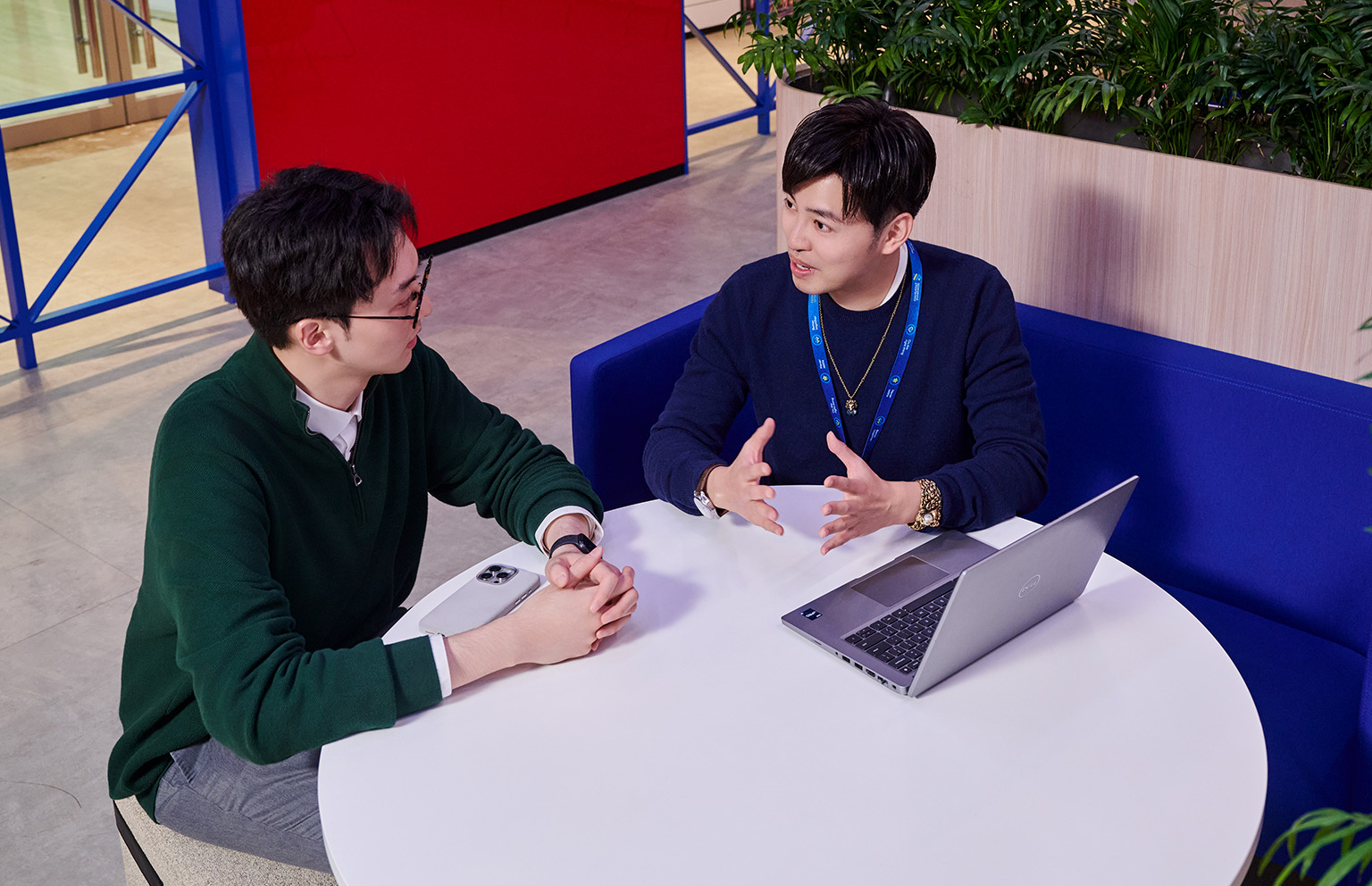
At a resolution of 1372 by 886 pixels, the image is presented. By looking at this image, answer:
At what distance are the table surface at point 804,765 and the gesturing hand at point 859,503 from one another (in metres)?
0.11

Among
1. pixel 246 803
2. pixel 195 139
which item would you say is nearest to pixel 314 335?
pixel 246 803

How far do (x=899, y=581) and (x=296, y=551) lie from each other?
0.83m

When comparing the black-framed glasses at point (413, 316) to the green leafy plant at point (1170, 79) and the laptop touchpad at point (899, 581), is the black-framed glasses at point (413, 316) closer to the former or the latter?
the laptop touchpad at point (899, 581)

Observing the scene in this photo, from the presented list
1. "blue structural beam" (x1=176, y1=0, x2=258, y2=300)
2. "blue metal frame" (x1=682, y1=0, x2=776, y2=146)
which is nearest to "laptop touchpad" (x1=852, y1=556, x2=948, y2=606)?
"blue structural beam" (x1=176, y1=0, x2=258, y2=300)

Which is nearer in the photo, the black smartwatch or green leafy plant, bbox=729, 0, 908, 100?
the black smartwatch

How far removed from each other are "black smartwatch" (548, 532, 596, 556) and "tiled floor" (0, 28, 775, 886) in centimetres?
115

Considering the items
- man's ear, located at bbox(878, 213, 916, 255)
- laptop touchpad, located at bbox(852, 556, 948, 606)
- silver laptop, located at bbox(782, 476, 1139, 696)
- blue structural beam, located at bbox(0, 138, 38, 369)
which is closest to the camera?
silver laptop, located at bbox(782, 476, 1139, 696)

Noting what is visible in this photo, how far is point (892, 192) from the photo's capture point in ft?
6.68

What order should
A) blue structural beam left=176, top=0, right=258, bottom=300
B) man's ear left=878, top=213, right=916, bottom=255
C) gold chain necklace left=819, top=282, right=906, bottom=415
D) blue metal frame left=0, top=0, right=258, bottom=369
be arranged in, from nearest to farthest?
man's ear left=878, top=213, right=916, bottom=255 → gold chain necklace left=819, top=282, right=906, bottom=415 → blue metal frame left=0, top=0, right=258, bottom=369 → blue structural beam left=176, top=0, right=258, bottom=300

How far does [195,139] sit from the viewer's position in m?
4.68

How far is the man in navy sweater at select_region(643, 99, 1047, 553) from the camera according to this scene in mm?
1957

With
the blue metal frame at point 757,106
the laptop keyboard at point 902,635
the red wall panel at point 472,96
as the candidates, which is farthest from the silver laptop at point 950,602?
the blue metal frame at point 757,106

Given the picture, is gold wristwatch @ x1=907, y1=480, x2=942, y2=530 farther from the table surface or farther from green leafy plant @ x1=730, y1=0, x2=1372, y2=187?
green leafy plant @ x1=730, y1=0, x2=1372, y2=187

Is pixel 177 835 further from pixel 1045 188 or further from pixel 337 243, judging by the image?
pixel 1045 188
